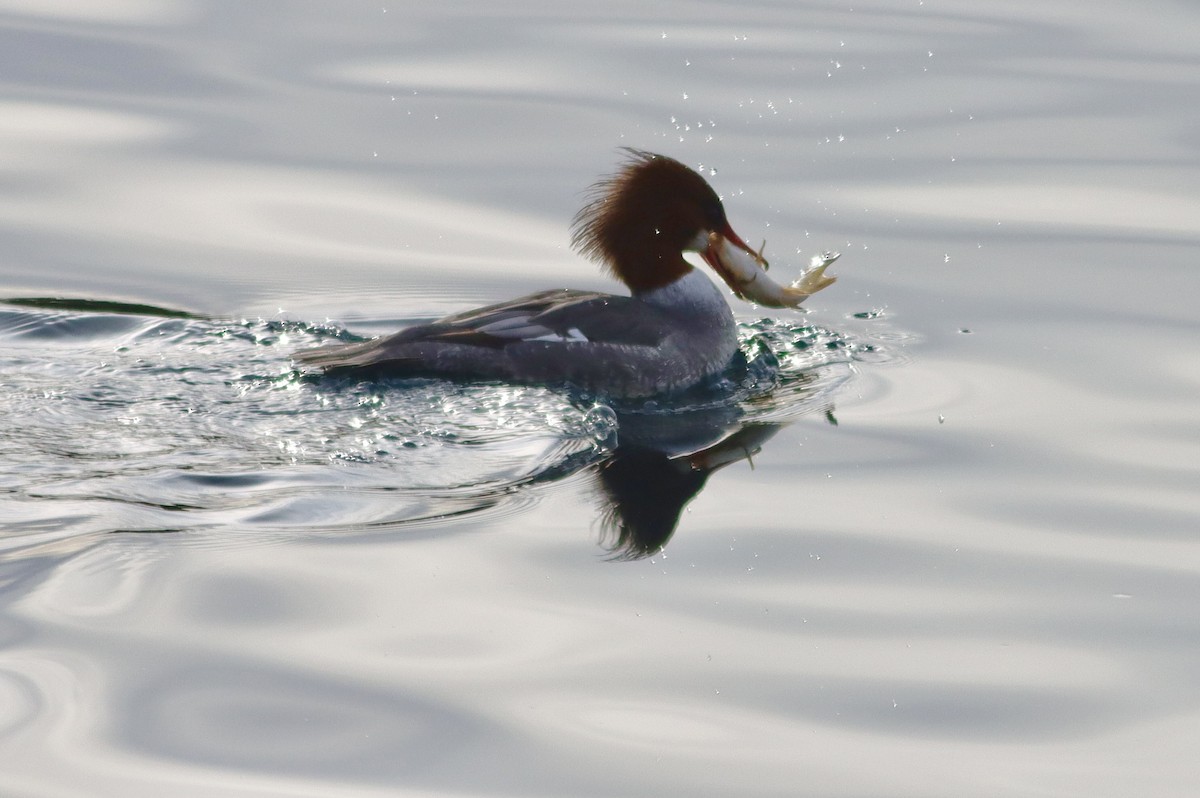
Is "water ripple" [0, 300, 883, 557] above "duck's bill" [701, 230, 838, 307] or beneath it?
beneath

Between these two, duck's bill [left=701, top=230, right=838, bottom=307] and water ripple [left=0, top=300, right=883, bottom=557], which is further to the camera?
duck's bill [left=701, top=230, right=838, bottom=307]

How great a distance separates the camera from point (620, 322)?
337 inches

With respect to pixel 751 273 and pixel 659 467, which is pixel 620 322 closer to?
pixel 751 273

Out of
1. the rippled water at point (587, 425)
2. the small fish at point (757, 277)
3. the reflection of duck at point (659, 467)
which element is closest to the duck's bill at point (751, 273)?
the small fish at point (757, 277)

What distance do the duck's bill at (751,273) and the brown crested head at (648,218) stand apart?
0.28 ft

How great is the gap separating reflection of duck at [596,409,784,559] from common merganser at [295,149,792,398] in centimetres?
40

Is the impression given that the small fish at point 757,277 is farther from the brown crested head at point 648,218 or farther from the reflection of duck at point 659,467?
the reflection of duck at point 659,467

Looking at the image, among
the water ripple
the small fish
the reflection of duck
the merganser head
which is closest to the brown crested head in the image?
the merganser head

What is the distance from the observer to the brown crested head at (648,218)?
29.5 ft

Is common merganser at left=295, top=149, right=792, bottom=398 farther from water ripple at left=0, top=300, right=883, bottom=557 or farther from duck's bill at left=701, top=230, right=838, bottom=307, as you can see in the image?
water ripple at left=0, top=300, right=883, bottom=557

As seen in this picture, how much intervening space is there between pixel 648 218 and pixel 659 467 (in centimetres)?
198

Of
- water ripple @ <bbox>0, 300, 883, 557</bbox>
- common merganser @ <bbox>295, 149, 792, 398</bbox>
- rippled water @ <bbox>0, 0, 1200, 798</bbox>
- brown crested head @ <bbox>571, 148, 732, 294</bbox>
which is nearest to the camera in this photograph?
rippled water @ <bbox>0, 0, 1200, 798</bbox>

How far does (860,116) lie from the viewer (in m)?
12.3

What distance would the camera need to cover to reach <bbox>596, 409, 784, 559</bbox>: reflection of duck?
6719 millimetres
